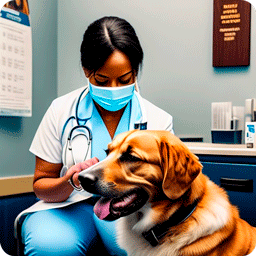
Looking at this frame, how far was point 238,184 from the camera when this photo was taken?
987 millimetres

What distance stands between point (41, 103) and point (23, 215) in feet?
0.97

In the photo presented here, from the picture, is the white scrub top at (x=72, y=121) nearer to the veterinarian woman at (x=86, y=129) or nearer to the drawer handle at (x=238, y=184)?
the veterinarian woman at (x=86, y=129)

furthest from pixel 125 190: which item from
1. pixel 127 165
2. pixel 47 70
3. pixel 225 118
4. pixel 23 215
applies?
pixel 225 118

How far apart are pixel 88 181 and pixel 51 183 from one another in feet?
0.75

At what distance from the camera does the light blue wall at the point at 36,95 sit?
83 centimetres

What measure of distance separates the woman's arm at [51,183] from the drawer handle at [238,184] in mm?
488

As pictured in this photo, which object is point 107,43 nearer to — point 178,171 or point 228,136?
point 178,171

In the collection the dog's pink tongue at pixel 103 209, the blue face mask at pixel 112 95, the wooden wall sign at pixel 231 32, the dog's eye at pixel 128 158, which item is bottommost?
the dog's pink tongue at pixel 103 209

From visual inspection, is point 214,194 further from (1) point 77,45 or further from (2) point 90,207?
(1) point 77,45

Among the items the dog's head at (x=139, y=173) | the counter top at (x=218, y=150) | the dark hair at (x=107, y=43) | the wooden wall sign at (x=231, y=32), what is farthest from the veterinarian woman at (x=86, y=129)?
the wooden wall sign at (x=231, y=32)

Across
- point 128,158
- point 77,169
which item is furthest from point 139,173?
point 77,169

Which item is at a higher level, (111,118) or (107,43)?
(107,43)

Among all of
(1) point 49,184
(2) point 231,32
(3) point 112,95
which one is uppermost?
(2) point 231,32

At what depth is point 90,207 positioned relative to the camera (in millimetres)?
815
